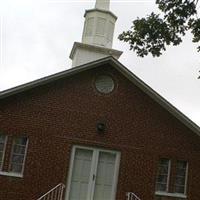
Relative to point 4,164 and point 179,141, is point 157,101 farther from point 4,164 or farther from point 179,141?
point 4,164

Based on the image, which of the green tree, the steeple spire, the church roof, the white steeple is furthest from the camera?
the steeple spire

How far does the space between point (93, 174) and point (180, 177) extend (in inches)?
132

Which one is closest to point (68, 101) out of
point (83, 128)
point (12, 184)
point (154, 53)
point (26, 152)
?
point (83, 128)

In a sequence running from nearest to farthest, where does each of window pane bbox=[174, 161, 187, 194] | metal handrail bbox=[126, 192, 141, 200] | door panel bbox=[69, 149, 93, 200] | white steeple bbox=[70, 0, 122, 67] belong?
door panel bbox=[69, 149, 93, 200] → metal handrail bbox=[126, 192, 141, 200] → window pane bbox=[174, 161, 187, 194] → white steeple bbox=[70, 0, 122, 67]

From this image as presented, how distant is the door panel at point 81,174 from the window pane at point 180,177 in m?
3.33

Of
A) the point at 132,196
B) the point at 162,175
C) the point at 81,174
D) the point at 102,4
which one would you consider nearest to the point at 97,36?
the point at 102,4

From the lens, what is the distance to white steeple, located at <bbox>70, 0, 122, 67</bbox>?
24.5 meters

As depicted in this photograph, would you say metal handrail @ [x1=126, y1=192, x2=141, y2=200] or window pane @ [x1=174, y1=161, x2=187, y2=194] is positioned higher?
window pane @ [x1=174, y1=161, x2=187, y2=194]

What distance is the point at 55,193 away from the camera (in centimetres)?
1764

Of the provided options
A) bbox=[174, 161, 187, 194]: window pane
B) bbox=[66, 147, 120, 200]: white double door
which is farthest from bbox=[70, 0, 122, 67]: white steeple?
bbox=[174, 161, 187, 194]: window pane

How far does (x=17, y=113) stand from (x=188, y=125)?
635 cm

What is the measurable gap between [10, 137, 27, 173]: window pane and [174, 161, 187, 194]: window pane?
18.7ft

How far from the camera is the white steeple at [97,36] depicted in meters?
24.5

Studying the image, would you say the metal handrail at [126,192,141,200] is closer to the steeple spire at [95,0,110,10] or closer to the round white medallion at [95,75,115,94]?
the round white medallion at [95,75,115,94]
